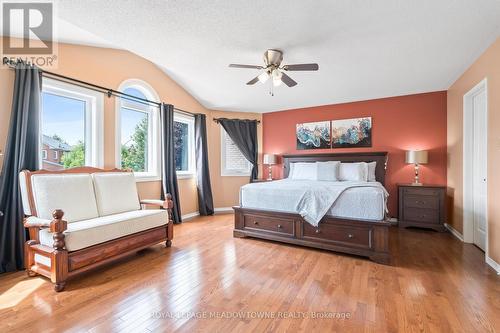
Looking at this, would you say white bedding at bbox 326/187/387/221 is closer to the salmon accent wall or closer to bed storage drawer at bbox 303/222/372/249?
bed storage drawer at bbox 303/222/372/249

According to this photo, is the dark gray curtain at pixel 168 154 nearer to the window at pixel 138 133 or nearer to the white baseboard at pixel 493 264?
the window at pixel 138 133

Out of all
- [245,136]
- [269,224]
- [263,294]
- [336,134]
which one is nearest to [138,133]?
[245,136]

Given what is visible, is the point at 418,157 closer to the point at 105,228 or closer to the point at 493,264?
the point at 493,264

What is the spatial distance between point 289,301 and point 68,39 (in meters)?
3.86

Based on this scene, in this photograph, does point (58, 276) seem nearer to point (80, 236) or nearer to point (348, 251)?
point (80, 236)

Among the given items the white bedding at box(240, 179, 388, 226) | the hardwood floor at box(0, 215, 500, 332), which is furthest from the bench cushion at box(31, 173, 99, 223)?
the white bedding at box(240, 179, 388, 226)

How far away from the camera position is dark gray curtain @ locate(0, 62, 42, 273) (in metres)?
2.45

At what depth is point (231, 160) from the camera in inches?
226

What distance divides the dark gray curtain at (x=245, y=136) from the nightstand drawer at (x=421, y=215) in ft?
10.2

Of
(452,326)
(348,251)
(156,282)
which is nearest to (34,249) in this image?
(156,282)

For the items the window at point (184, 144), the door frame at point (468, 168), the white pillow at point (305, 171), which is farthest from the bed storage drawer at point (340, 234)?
the window at point (184, 144)

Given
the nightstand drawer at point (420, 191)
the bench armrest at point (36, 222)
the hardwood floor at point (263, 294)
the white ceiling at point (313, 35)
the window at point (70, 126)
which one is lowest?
the hardwood floor at point (263, 294)

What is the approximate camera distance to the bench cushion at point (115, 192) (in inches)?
116

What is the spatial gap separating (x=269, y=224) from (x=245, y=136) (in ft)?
8.90
